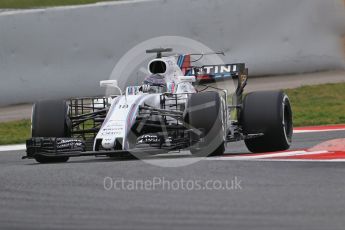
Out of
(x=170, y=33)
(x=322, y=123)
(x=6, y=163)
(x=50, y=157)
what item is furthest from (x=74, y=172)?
(x=170, y=33)

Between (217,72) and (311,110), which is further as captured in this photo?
(311,110)

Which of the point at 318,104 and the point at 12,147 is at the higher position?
the point at 318,104

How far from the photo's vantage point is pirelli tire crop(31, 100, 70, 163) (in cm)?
1130

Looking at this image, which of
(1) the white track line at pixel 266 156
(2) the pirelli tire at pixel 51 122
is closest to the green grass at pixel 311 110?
(2) the pirelli tire at pixel 51 122

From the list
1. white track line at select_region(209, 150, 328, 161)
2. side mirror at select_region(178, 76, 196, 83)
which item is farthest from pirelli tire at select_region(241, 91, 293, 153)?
side mirror at select_region(178, 76, 196, 83)

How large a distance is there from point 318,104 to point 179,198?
38.3 feet

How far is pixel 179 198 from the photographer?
7.19 m

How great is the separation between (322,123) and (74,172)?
854 centimetres

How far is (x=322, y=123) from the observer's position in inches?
667

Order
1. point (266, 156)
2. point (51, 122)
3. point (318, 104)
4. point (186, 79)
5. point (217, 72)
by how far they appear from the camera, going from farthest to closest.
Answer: point (318, 104), point (217, 72), point (186, 79), point (51, 122), point (266, 156)

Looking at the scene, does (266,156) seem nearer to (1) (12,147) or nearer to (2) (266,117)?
(2) (266,117)

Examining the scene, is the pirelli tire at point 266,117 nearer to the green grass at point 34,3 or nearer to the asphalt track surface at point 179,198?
the asphalt track surface at point 179,198

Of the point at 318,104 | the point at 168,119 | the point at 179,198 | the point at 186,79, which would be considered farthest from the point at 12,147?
the point at 179,198

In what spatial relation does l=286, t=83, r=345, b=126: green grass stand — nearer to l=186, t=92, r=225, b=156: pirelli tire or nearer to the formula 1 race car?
the formula 1 race car
